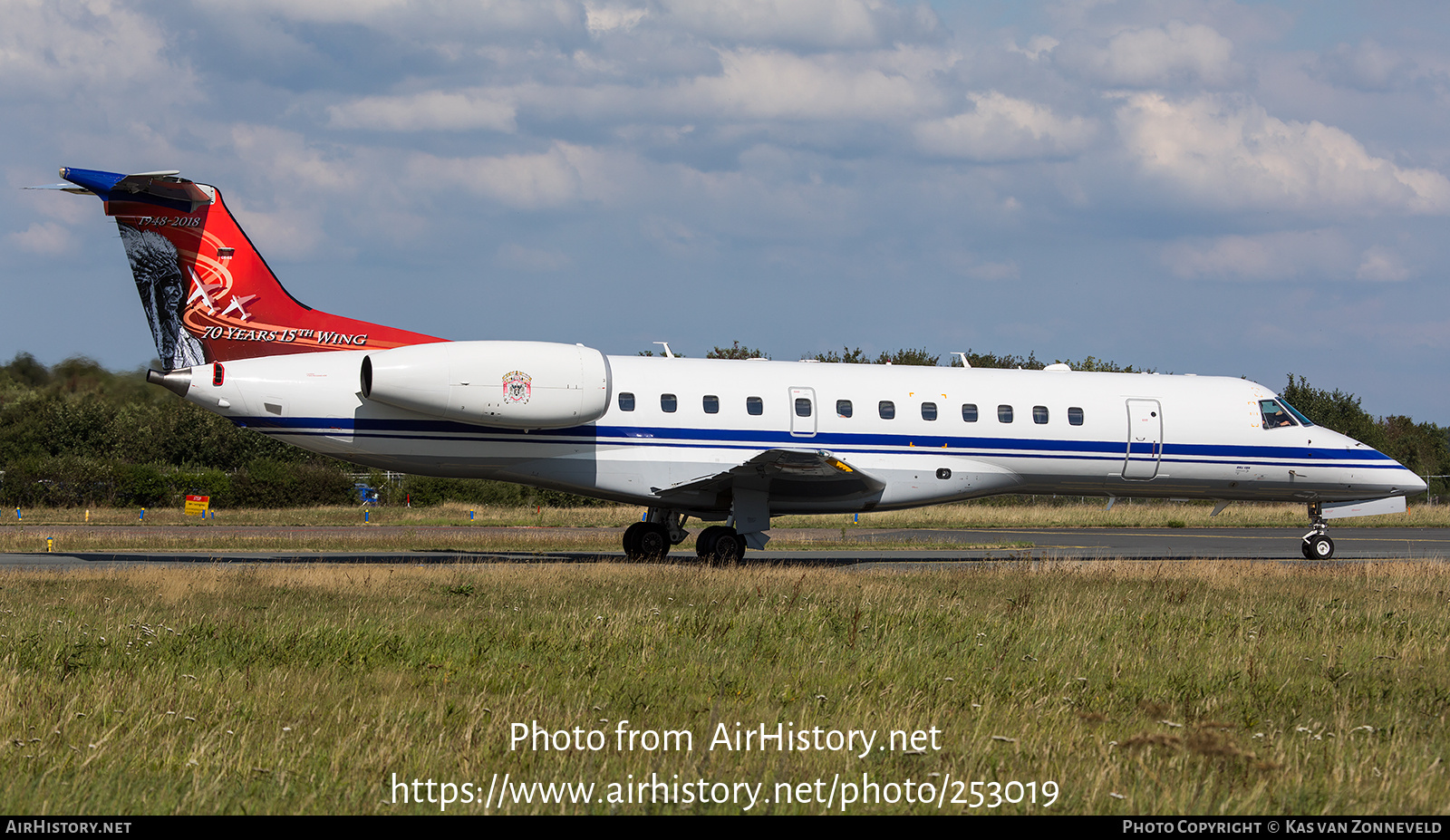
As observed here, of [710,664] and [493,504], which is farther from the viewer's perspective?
[493,504]

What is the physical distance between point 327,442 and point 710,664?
10565mm

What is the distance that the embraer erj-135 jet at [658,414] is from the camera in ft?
57.7

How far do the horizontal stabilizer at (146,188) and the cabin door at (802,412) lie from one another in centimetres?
962

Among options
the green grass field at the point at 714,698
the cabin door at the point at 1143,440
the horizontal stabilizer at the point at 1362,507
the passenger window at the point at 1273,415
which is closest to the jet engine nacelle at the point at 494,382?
the green grass field at the point at 714,698

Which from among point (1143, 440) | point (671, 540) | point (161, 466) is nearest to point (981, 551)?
point (1143, 440)

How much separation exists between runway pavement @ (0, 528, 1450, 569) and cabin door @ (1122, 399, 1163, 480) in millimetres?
1777

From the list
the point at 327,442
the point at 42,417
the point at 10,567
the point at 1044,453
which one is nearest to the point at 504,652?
the point at 327,442

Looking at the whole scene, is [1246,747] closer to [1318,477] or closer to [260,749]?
[260,749]

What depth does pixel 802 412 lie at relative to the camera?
19328 millimetres

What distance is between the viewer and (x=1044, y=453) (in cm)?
2061

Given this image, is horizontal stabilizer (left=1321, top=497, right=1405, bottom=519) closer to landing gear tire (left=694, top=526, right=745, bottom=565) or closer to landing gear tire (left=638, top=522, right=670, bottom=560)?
landing gear tire (left=694, top=526, right=745, bottom=565)

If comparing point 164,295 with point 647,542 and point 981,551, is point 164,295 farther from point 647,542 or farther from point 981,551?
point 981,551

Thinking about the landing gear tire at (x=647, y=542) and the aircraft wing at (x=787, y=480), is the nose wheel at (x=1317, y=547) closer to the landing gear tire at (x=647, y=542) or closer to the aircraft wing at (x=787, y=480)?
the aircraft wing at (x=787, y=480)

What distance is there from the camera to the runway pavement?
20250mm
